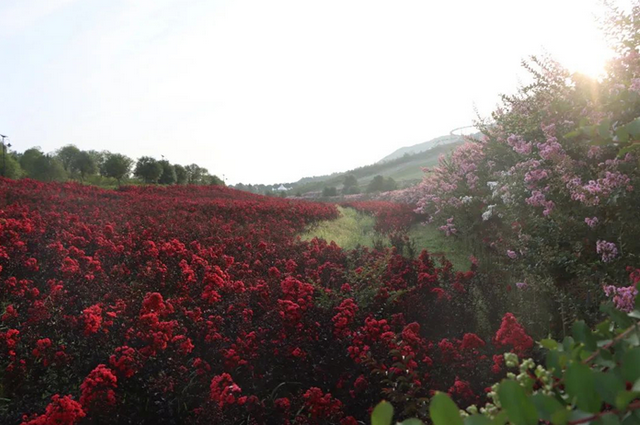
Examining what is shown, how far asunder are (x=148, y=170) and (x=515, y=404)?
30.4 m

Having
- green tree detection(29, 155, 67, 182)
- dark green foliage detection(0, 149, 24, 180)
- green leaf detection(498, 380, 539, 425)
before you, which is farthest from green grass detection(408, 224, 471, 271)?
green tree detection(29, 155, 67, 182)

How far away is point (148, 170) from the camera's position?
29.3 metres

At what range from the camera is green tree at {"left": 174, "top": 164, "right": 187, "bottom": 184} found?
3506 centimetres

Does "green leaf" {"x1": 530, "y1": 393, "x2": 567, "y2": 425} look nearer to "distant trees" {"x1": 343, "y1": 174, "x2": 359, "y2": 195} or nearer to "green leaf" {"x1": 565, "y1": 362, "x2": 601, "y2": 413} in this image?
"green leaf" {"x1": 565, "y1": 362, "x2": 601, "y2": 413}

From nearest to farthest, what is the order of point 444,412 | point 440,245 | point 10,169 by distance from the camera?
point 444,412 < point 440,245 < point 10,169

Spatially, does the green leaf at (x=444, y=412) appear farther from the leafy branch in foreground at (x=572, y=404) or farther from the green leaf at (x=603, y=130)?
the green leaf at (x=603, y=130)

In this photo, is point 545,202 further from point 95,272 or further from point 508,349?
point 95,272

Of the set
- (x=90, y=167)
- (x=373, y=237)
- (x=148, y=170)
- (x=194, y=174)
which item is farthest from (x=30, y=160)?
(x=373, y=237)

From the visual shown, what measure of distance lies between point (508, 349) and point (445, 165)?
7.95m

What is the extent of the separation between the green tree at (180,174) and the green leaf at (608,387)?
116ft

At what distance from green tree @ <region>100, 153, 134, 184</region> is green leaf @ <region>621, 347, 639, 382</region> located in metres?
31.1

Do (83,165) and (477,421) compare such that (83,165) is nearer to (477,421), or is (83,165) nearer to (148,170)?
(148,170)

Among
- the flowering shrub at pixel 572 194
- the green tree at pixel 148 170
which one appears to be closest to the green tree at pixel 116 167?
the green tree at pixel 148 170

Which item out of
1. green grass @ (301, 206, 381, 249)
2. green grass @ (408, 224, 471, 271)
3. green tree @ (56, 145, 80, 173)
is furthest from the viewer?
green tree @ (56, 145, 80, 173)
